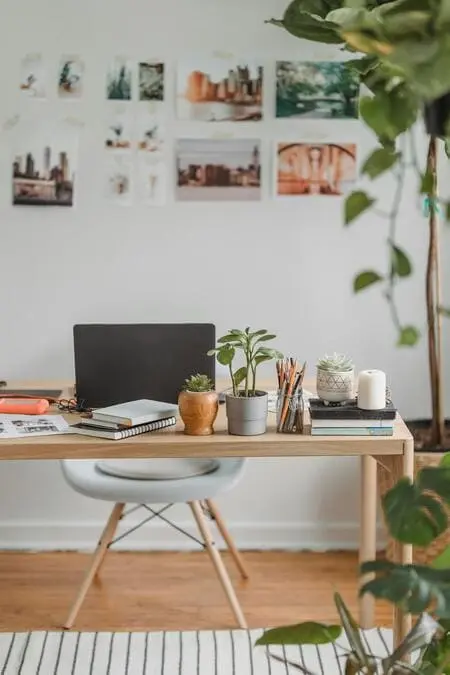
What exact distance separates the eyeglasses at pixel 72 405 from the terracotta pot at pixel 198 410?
332 mm

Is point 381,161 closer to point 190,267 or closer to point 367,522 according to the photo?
point 367,522

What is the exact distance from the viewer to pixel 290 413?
226 centimetres

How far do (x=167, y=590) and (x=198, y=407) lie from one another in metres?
1.07

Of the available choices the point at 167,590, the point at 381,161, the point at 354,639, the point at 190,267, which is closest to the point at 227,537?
the point at 167,590

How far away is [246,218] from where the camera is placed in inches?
129

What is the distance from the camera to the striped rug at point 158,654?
2.55 m

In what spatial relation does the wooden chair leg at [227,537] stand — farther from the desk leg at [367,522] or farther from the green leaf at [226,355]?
the green leaf at [226,355]

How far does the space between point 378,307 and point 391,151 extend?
102 inches

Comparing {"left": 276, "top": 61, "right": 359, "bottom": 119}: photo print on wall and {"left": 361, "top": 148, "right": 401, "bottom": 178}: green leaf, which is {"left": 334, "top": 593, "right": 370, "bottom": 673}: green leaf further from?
{"left": 276, "top": 61, "right": 359, "bottom": 119}: photo print on wall

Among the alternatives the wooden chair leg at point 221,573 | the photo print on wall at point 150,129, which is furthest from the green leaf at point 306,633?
the photo print on wall at point 150,129

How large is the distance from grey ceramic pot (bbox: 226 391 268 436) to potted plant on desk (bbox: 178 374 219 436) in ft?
0.14

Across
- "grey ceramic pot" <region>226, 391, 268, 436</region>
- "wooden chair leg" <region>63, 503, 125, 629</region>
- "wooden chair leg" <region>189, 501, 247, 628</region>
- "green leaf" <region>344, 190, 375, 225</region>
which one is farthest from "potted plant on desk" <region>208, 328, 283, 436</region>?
"green leaf" <region>344, 190, 375, 225</region>

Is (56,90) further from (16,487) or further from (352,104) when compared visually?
(16,487)

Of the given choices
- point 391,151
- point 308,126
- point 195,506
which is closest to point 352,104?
point 308,126
